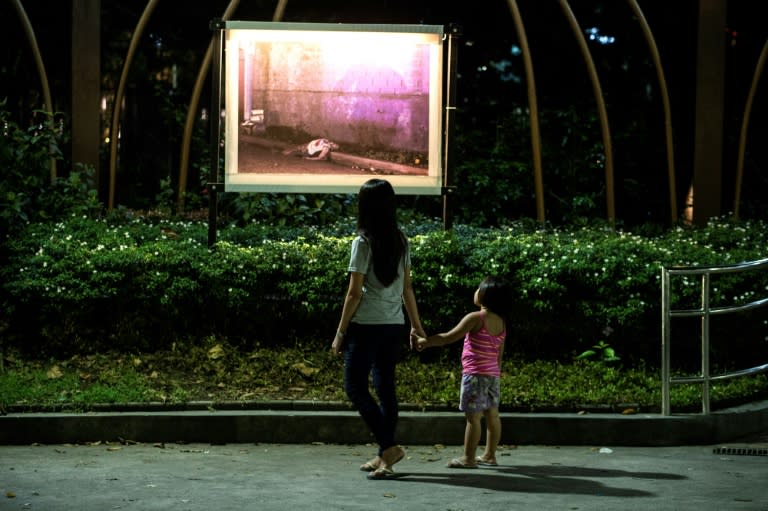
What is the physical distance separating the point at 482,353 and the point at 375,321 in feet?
2.73

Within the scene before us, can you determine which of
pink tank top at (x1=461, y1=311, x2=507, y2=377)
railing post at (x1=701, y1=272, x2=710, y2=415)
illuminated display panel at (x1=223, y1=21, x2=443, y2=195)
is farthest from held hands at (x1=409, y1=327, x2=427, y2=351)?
illuminated display panel at (x1=223, y1=21, x2=443, y2=195)

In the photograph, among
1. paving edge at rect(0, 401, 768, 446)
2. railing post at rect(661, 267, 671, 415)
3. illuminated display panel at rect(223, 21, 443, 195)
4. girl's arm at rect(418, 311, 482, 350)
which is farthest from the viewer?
illuminated display panel at rect(223, 21, 443, 195)

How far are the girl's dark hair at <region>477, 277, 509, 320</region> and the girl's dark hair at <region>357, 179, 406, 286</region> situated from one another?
0.66 m

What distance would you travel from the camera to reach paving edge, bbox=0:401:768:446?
306 inches

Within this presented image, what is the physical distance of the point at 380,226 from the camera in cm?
666

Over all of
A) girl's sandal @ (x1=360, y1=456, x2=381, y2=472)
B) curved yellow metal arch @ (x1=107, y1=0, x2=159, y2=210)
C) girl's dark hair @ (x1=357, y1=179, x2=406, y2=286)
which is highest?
curved yellow metal arch @ (x1=107, y1=0, x2=159, y2=210)

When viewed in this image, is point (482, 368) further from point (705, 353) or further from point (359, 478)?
point (705, 353)

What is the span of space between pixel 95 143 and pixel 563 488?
8.14 m

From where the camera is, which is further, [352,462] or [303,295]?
[303,295]

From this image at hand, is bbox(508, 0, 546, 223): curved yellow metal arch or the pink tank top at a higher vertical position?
bbox(508, 0, 546, 223): curved yellow metal arch

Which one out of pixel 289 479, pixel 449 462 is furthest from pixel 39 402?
pixel 449 462

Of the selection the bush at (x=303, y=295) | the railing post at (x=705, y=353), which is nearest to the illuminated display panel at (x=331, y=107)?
the bush at (x=303, y=295)

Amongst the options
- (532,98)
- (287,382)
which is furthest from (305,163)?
(532,98)

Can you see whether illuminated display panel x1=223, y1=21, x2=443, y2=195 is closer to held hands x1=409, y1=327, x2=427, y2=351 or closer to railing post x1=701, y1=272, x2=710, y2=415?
railing post x1=701, y1=272, x2=710, y2=415
